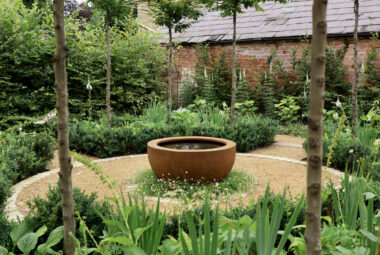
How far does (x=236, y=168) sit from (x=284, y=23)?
21.0ft

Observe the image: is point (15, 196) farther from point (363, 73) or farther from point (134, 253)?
point (363, 73)

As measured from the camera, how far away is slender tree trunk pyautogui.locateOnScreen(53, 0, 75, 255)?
144cm

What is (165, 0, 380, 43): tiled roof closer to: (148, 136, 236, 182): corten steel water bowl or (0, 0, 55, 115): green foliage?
(0, 0, 55, 115): green foliage

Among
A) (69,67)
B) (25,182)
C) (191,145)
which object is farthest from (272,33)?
(25,182)

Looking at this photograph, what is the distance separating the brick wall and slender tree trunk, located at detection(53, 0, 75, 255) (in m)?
8.80

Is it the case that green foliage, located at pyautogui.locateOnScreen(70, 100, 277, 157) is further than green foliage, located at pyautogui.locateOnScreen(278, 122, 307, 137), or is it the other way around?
green foliage, located at pyautogui.locateOnScreen(278, 122, 307, 137)

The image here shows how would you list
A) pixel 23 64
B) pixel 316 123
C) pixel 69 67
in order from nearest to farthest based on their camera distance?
pixel 316 123 < pixel 23 64 < pixel 69 67

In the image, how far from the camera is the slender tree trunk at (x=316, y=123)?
1013 millimetres

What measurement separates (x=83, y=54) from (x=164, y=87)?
3208mm

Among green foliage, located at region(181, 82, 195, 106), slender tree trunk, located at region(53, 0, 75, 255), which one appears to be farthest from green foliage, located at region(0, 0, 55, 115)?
slender tree trunk, located at region(53, 0, 75, 255)

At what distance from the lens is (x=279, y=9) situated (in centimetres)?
1097

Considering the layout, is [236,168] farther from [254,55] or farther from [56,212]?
[254,55]

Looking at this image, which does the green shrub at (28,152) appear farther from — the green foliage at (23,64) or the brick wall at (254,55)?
the brick wall at (254,55)

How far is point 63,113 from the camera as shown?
1.50m
